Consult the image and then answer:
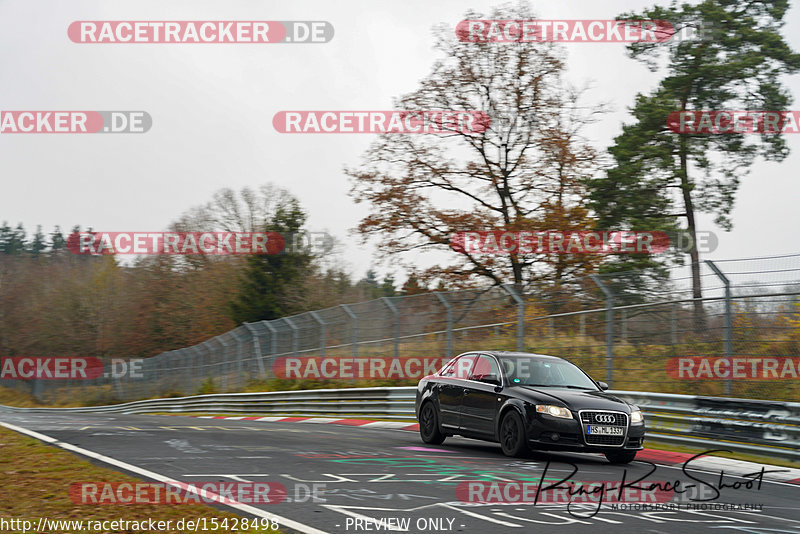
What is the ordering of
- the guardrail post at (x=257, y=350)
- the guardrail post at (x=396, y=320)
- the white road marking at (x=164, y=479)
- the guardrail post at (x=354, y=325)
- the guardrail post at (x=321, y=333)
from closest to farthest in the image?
the white road marking at (x=164, y=479) → the guardrail post at (x=396, y=320) → the guardrail post at (x=354, y=325) → the guardrail post at (x=321, y=333) → the guardrail post at (x=257, y=350)

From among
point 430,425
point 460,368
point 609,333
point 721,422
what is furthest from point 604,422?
point 609,333

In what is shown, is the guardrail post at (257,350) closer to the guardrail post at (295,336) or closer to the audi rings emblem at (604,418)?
the guardrail post at (295,336)

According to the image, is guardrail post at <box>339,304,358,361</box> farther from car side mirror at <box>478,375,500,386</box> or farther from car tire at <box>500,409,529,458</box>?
car tire at <box>500,409,529,458</box>

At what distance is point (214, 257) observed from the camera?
7088cm

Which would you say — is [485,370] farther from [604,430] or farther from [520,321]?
[520,321]

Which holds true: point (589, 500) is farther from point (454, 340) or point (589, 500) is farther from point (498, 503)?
point (454, 340)

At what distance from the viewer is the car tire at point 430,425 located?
1329 centimetres

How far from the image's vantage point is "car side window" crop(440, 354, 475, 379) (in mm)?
13070

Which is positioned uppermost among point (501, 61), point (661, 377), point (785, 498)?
point (501, 61)

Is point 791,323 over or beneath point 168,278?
beneath

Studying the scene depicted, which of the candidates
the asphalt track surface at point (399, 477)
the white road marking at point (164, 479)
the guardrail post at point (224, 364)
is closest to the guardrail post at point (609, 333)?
the asphalt track surface at point (399, 477)

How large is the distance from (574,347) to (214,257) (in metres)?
57.2

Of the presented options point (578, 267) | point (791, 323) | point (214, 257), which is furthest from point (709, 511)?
point (214, 257)

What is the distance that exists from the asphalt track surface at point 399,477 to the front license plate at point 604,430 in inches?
16.5
